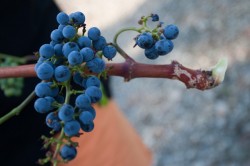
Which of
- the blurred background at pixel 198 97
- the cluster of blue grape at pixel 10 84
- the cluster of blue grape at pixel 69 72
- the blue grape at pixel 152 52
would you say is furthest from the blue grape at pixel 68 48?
the blurred background at pixel 198 97

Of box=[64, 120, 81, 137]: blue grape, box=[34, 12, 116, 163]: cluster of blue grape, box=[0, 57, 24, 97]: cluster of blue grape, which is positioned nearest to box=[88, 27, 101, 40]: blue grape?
box=[34, 12, 116, 163]: cluster of blue grape

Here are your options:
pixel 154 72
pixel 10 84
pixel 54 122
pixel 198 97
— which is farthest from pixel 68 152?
pixel 198 97

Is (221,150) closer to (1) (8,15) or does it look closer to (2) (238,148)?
(2) (238,148)

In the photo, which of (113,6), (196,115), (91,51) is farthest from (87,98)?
(113,6)

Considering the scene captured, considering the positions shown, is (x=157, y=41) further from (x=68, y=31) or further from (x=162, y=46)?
(x=68, y=31)

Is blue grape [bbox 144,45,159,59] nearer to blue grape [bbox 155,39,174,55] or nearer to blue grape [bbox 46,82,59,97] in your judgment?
blue grape [bbox 155,39,174,55]

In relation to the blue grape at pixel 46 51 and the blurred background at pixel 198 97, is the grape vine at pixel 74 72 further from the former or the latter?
the blurred background at pixel 198 97
